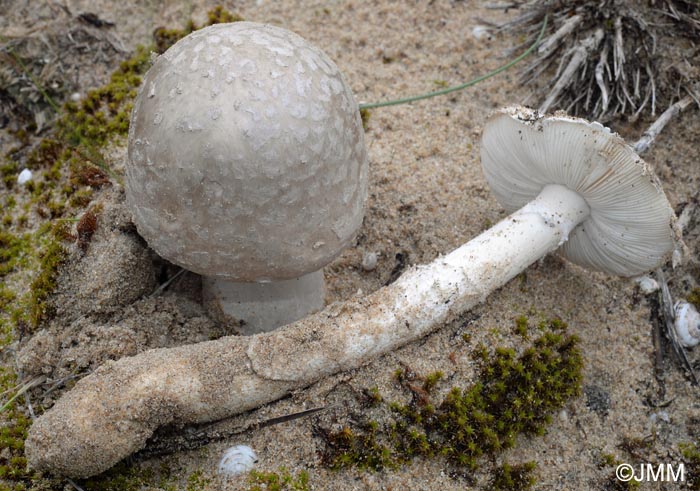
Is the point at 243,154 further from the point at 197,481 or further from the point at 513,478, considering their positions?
the point at 513,478

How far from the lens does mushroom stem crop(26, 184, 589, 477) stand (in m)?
2.50

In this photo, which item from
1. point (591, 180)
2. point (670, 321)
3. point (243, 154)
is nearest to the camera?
point (243, 154)

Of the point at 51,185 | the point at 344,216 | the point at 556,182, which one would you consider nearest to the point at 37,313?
the point at 51,185

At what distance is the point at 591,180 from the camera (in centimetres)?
299

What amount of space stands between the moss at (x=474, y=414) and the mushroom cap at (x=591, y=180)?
61 centimetres

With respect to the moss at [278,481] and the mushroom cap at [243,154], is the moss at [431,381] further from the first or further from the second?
the mushroom cap at [243,154]

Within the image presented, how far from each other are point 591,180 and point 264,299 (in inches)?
68.5

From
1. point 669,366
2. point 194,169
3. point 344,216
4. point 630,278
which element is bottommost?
point 669,366

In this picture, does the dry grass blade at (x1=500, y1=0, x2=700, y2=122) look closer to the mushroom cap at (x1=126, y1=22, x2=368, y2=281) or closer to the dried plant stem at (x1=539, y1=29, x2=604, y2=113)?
the dried plant stem at (x1=539, y1=29, x2=604, y2=113)

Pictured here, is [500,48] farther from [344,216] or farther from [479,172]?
[344,216]

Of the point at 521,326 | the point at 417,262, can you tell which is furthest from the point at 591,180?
the point at 417,262

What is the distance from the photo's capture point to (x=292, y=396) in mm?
2779

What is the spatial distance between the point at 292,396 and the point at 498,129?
1689mm

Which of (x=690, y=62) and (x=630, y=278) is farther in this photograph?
(x=690, y=62)
